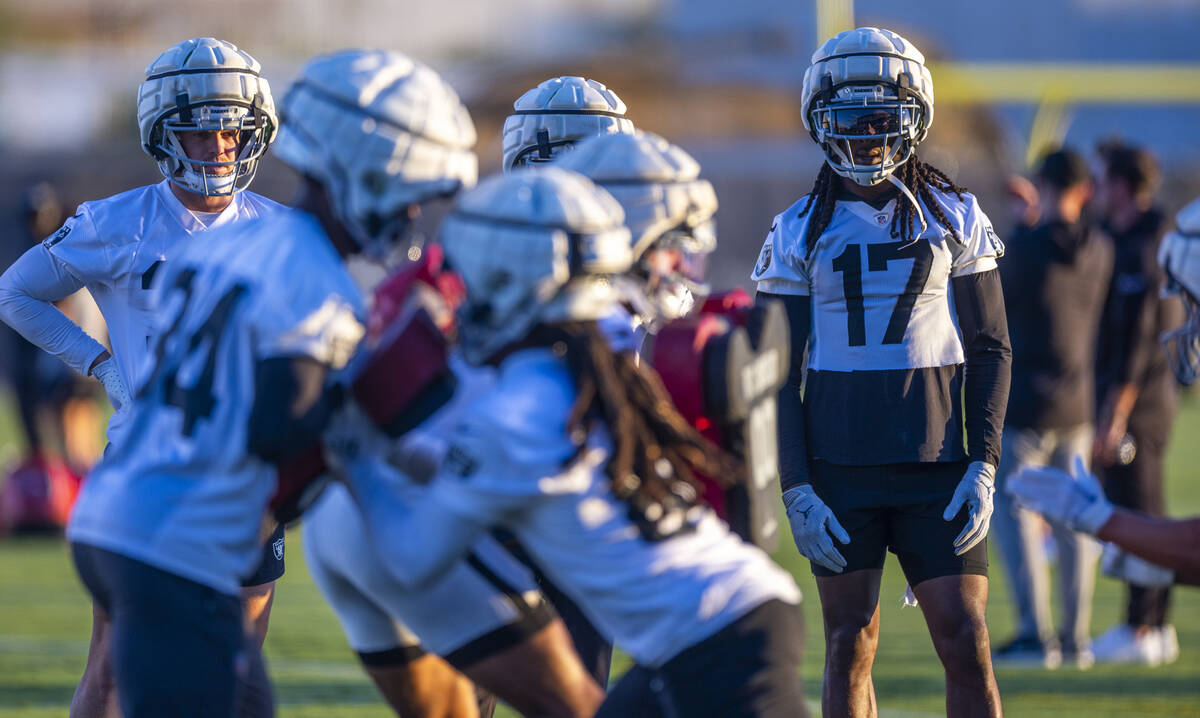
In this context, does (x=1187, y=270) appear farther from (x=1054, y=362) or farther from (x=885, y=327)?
(x=1054, y=362)

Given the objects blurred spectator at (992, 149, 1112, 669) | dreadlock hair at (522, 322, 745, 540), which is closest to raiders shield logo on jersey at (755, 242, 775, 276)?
dreadlock hair at (522, 322, 745, 540)

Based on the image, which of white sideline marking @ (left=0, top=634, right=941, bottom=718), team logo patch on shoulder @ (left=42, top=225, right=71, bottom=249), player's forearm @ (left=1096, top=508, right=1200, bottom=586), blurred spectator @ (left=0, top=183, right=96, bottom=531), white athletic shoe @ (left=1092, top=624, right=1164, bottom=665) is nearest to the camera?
player's forearm @ (left=1096, top=508, right=1200, bottom=586)

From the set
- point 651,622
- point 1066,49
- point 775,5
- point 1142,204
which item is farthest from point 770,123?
point 651,622

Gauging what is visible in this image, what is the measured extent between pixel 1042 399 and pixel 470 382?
476 cm

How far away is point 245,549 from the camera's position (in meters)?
3.25

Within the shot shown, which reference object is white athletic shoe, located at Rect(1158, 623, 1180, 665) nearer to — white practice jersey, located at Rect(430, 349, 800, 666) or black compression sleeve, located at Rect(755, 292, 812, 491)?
black compression sleeve, located at Rect(755, 292, 812, 491)

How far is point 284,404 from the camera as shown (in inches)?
121

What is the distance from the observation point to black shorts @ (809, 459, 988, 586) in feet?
14.4

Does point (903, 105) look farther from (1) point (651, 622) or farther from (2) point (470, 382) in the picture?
(1) point (651, 622)

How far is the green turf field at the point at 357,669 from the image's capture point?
6.35 m

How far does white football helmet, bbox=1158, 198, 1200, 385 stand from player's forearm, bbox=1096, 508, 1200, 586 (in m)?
0.63

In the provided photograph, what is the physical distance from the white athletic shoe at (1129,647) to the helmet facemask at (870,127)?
370 cm

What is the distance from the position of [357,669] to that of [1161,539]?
4467 millimetres

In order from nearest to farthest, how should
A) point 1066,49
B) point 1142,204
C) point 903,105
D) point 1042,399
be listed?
point 903,105 < point 1042,399 < point 1142,204 < point 1066,49
